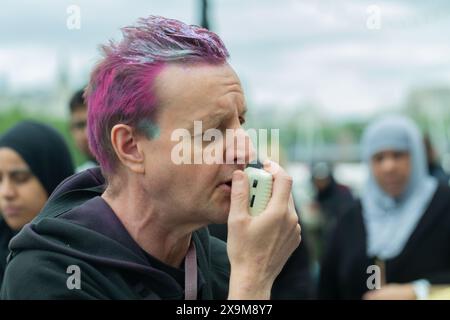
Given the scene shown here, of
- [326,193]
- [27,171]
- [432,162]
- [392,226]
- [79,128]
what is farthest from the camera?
[326,193]

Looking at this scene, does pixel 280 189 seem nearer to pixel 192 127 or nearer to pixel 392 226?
pixel 192 127

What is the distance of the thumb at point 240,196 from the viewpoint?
122 centimetres

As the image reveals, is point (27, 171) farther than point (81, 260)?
Yes

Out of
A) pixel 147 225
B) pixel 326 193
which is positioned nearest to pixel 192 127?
pixel 147 225

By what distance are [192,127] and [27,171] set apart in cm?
72

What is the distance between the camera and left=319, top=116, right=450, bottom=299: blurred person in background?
3166mm

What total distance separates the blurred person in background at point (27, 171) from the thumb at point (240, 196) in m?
0.57

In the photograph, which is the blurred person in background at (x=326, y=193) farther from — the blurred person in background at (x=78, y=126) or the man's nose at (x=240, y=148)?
the man's nose at (x=240, y=148)

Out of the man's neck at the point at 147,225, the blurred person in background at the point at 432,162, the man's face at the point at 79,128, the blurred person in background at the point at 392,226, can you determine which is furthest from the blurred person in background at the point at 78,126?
the blurred person in background at the point at 432,162

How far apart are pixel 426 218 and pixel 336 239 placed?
1.40ft

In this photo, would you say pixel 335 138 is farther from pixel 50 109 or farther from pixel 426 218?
pixel 50 109

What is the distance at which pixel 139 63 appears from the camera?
1233mm
